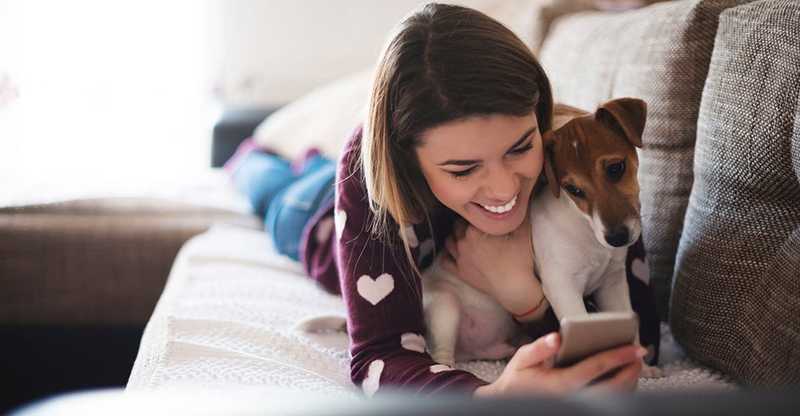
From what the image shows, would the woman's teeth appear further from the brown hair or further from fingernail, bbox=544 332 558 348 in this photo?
fingernail, bbox=544 332 558 348

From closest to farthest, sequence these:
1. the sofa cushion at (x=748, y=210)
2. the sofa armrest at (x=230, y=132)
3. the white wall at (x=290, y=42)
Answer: the sofa cushion at (x=748, y=210), the sofa armrest at (x=230, y=132), the white wall at (x=290, y=42)

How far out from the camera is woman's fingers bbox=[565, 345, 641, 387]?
0.79m

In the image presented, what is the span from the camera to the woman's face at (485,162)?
101cm

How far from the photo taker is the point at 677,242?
4.23 feet

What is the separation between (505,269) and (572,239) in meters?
0.13

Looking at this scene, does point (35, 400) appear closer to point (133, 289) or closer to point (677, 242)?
point (133, 289)

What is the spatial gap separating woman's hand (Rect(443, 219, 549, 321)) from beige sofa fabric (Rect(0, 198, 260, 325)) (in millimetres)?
971

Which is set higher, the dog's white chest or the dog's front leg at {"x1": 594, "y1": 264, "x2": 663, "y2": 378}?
the dog's white chest

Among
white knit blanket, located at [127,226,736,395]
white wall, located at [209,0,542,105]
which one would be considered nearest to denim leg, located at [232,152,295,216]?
white knit blanket, located at [127,226,736,395]

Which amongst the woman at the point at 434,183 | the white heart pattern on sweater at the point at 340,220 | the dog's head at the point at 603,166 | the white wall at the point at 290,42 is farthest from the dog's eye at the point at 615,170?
the white wall at the point at 290,42

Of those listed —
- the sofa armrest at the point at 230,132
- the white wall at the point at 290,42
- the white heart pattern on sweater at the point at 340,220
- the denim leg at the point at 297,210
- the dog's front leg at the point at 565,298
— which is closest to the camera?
the dog's front leg at the point at 565,298

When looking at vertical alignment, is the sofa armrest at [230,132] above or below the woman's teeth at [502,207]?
below

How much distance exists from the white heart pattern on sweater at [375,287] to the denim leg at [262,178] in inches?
35.9

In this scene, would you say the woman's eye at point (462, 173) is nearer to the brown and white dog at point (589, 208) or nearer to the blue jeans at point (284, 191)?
the brown and white dog at point (589, 208)
